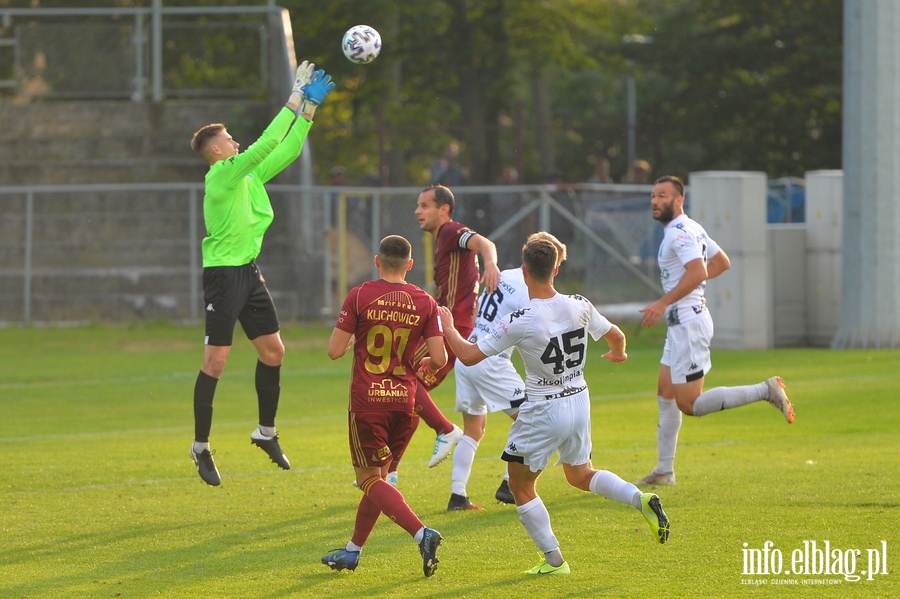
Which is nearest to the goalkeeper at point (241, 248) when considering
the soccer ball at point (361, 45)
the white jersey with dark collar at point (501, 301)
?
the soccer ball at point (361, 45)

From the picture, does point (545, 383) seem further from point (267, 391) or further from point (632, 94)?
point (632, 94)

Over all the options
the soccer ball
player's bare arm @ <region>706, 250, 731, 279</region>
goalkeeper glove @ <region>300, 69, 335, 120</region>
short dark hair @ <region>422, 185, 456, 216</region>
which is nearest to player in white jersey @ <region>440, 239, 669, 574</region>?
short dark hair @ <region>422, 185, 456, 216</region>

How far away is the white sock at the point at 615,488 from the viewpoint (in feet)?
23.2

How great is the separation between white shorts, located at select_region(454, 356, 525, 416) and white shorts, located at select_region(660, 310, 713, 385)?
122 centimetres

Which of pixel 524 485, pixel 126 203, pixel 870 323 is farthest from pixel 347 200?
pixel 524 485

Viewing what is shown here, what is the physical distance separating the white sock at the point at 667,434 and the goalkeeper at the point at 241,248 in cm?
261

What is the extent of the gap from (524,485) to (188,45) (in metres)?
20.7

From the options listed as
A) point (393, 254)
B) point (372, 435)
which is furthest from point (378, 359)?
point (393, 254)

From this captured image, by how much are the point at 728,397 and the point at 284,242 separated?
51.8ft

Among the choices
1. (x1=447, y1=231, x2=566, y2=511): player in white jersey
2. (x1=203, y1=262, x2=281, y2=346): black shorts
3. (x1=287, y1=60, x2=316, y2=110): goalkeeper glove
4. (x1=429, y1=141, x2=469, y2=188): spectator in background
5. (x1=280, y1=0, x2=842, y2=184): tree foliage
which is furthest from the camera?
(x1=280, y1=0, x2=842, y2=184): tree foliage

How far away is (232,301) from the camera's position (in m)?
9.61

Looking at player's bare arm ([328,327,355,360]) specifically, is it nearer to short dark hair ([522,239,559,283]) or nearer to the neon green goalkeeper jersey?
short dark hair ([522,239,559,283])

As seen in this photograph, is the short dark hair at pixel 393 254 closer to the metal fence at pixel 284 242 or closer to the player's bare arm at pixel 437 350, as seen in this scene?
the player's bare arm at pixel 437 350
